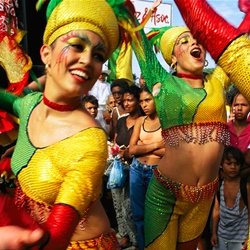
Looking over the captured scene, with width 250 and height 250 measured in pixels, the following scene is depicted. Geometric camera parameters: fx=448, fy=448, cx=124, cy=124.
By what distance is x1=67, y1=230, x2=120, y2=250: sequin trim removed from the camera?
5.65 ft

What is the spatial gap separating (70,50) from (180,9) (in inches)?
20.4

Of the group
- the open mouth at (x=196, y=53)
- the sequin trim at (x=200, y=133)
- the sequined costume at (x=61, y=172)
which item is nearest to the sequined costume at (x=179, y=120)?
the sequin trim at (x=200, y=133)

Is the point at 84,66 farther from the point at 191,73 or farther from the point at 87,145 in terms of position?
the point at 191,73

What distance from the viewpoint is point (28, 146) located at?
177cm

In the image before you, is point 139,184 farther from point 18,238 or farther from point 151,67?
point 18,238

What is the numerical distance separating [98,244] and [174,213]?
4.30 ft

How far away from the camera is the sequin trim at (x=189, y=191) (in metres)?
2.89

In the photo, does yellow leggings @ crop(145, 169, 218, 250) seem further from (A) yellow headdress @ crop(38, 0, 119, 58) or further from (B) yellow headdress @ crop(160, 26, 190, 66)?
(A) yellow headdress @ crop(38, 0, 119, 58)

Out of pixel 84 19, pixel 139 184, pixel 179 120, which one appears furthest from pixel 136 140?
pixel 84 19

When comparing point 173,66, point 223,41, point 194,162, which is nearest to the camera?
point 223,41

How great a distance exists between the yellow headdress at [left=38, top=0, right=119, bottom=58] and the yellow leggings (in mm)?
1393

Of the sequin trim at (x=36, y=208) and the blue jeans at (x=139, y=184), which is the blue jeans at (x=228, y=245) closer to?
the blue jeans at (x=139, y=184)

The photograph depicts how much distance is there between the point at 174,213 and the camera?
2.98 m

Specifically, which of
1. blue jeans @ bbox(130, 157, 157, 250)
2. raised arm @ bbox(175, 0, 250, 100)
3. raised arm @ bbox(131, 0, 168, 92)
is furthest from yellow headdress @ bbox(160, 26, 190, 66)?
raised arm @ bbox(175, 0, 250, 100)
